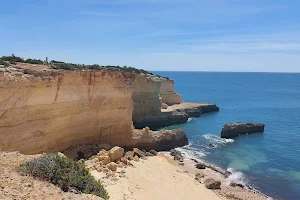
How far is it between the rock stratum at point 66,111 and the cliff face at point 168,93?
25134 mm

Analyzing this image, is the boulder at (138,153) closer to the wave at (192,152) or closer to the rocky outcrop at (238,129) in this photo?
the wave at (192,152)

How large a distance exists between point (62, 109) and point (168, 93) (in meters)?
39.5

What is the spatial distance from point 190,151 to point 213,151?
301cm

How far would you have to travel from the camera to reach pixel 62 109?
2391 cm

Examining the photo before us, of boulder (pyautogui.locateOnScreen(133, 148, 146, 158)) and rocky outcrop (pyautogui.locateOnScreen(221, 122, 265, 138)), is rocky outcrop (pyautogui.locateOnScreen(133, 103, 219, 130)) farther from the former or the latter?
boulder (pyautogui.locateOnScreen(133, 148, 146, 158))

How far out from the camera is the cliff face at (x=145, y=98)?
46.4 m

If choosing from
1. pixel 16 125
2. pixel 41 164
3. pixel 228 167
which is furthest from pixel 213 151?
pixel 41 164

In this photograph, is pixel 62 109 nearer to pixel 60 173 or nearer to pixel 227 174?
pixel 60 173

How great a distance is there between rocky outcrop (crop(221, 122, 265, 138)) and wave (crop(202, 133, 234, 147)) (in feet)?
3.73

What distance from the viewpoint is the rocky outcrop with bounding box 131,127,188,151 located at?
3070cm

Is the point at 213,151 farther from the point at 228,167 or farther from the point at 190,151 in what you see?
the point at 228,167

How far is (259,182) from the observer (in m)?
27.0

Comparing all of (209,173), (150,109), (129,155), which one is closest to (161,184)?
(129,155)

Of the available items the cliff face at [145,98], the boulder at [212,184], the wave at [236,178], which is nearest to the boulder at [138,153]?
the boulder at [212,184]
